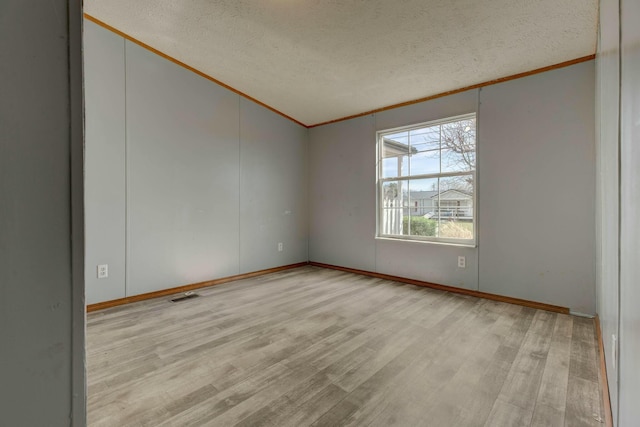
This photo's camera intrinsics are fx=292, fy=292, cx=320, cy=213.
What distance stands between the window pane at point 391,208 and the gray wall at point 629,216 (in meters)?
2.96

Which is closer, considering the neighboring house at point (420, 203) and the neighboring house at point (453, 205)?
the neighboring house at point (453, 205)

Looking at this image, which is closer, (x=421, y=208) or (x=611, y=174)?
(x=611, y=174)

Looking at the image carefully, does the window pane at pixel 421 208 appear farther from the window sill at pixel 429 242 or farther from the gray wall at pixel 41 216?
the gray wall at pixel 41 216

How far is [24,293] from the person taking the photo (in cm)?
52

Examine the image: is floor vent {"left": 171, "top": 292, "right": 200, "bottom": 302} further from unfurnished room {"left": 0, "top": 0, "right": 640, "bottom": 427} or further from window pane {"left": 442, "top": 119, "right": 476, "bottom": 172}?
window pane {"left": 442, "top": 119, "right": 476, "bottom": 172}

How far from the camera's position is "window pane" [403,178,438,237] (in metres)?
3.73

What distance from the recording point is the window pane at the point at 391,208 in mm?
4070

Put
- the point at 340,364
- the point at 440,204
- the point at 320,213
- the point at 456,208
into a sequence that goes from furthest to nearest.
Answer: the point at 320,213
the point at 440,204
the point at 456,208
the point at 340,364

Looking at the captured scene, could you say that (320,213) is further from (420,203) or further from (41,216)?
(41,216)

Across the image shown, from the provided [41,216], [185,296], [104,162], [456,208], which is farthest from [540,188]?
[104,162]

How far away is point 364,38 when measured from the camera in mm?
2674

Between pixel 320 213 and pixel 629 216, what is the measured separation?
4.18 m

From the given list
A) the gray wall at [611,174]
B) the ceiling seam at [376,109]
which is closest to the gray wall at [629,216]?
the gray wall at [611,174]

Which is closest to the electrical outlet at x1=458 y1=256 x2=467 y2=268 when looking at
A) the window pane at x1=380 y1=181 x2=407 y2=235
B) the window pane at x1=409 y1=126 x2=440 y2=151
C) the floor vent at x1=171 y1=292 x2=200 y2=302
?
the window pane at x1=380 y1=181 x2=407 y2=235
